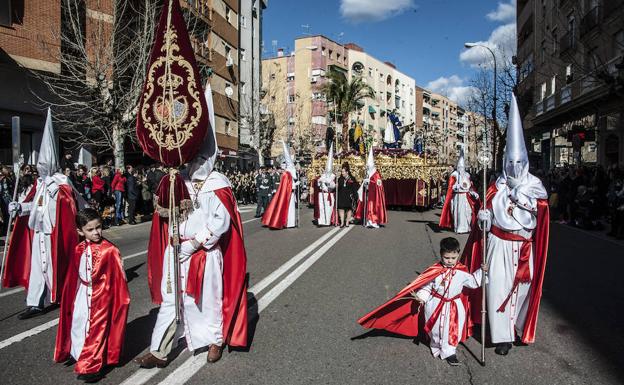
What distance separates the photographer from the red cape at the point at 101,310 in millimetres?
4062

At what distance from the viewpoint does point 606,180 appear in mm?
17562

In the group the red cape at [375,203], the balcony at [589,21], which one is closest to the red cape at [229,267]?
the red cape at [375,203]

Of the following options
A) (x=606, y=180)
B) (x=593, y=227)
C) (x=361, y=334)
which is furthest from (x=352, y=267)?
(x=606, y=180)

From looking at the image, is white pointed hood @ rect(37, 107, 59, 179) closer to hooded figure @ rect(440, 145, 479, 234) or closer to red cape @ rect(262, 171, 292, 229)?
red cape @ rect(262, 171, 292, 229)

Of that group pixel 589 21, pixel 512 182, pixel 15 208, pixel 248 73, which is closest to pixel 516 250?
pixel 512 182

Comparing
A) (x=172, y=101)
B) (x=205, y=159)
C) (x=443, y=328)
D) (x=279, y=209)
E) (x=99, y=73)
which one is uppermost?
(x=99, y=73)

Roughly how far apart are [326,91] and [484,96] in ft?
52.9

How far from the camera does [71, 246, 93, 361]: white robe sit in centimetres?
413

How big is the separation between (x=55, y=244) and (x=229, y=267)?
2.70m

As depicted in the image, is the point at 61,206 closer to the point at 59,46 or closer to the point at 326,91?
the point at 59,46

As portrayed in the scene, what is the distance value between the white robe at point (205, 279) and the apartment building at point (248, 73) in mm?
38246

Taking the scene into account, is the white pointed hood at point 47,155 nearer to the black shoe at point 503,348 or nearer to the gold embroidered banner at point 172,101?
the gold embroidered banner at point 172,101

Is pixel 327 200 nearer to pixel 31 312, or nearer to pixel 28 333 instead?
pixel 31 312

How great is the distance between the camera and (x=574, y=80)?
2770 cm
